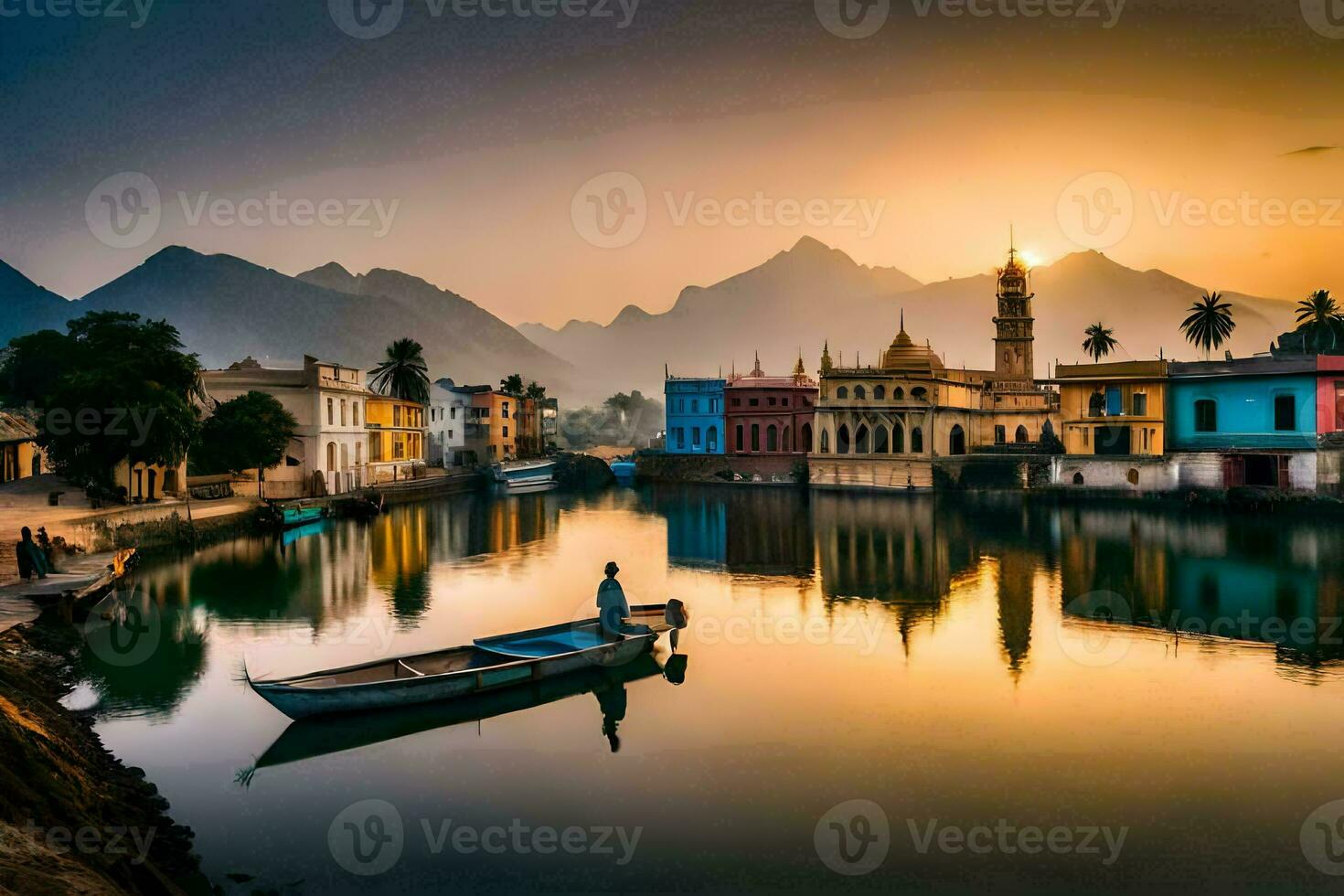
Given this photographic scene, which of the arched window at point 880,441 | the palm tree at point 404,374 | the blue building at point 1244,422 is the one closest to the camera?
the blue building at point 1244,422

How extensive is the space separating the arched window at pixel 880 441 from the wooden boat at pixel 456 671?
53.0 metres

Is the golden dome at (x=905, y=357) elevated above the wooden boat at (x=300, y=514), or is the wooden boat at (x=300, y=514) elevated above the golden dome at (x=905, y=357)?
the golden dome at (x=905, y=357)

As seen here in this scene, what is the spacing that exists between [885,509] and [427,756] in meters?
45.7

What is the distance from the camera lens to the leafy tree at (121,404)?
3700cm

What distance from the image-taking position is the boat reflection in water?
15.5 meters

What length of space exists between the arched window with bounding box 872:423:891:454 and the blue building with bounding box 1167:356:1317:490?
1974cm

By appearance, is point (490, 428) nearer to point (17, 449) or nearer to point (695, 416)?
point (695, 416)

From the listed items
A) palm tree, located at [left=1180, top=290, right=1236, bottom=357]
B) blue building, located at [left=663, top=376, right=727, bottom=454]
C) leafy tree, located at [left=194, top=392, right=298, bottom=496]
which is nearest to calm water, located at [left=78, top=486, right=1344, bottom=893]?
leafy tree, located at [left=194, top=392, right=298, bottom=496]

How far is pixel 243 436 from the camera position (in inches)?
1944

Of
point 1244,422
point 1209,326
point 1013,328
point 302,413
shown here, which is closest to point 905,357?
point 1013,328

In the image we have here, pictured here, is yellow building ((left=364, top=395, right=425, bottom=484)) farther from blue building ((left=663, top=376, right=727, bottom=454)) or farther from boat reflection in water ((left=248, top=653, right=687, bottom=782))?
boat reflection in water ((left=248, top=653, right=687, bottom=782))

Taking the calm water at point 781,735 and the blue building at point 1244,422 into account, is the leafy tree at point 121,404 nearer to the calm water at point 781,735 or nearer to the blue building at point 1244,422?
the calm water at point 781,735

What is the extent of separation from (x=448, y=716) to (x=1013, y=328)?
82623mm

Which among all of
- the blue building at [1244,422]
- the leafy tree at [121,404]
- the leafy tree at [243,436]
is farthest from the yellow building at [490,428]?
the blue building at [1244,422]
